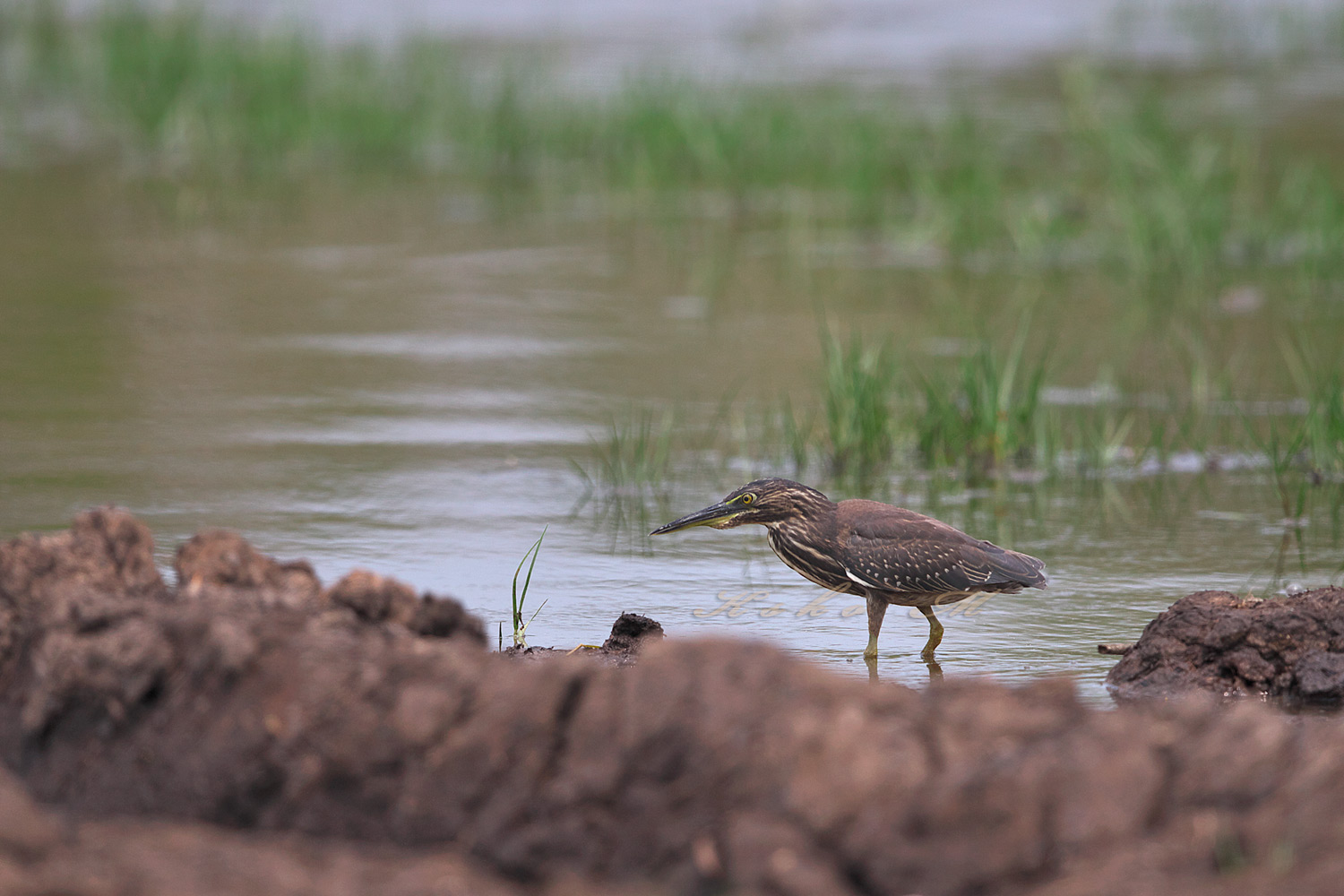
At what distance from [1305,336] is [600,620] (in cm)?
498

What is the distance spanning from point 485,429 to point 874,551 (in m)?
2.90

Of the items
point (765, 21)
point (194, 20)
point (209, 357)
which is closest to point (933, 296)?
point (209, 357)

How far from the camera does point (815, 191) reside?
508 inches

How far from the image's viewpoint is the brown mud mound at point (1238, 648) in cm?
434

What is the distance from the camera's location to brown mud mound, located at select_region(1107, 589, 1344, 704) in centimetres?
434

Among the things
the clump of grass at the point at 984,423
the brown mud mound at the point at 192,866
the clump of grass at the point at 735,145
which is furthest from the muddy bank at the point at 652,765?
the clump of grass at the point at 735,145

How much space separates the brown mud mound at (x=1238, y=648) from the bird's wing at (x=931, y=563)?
1.92 feet

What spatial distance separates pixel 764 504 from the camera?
5.21 metres

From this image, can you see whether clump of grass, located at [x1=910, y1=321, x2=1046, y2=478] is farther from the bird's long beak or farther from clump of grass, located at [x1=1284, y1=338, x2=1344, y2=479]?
the bird's long beak

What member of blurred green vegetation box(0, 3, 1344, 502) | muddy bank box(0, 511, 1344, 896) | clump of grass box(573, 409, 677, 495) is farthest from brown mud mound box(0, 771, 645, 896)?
Answer: blurred green vegetation box(0, 3, 1344, 502)

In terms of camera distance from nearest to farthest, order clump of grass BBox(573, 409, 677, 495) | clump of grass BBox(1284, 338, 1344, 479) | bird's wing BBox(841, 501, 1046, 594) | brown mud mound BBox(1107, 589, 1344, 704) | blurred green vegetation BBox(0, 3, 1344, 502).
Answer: brown mud mound BBox(1107, 589, 1344, 704), bird's wing BBox(841, 501, 1046, 594), clump of grass BBox(1284, 338, 1344, 479), clump of grass BBox(573, 409, 677, 495), blurred green vegetation BBox(0, 3, 1344, 502)

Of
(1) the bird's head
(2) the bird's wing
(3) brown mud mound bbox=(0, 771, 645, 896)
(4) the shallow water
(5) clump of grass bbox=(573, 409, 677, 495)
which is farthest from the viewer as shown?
(5) clump of grass bbox=(573, 409, 677, 495)

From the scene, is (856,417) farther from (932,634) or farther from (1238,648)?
Answer: (1238,648)

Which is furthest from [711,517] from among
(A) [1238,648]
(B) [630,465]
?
(A) [1238,648]
